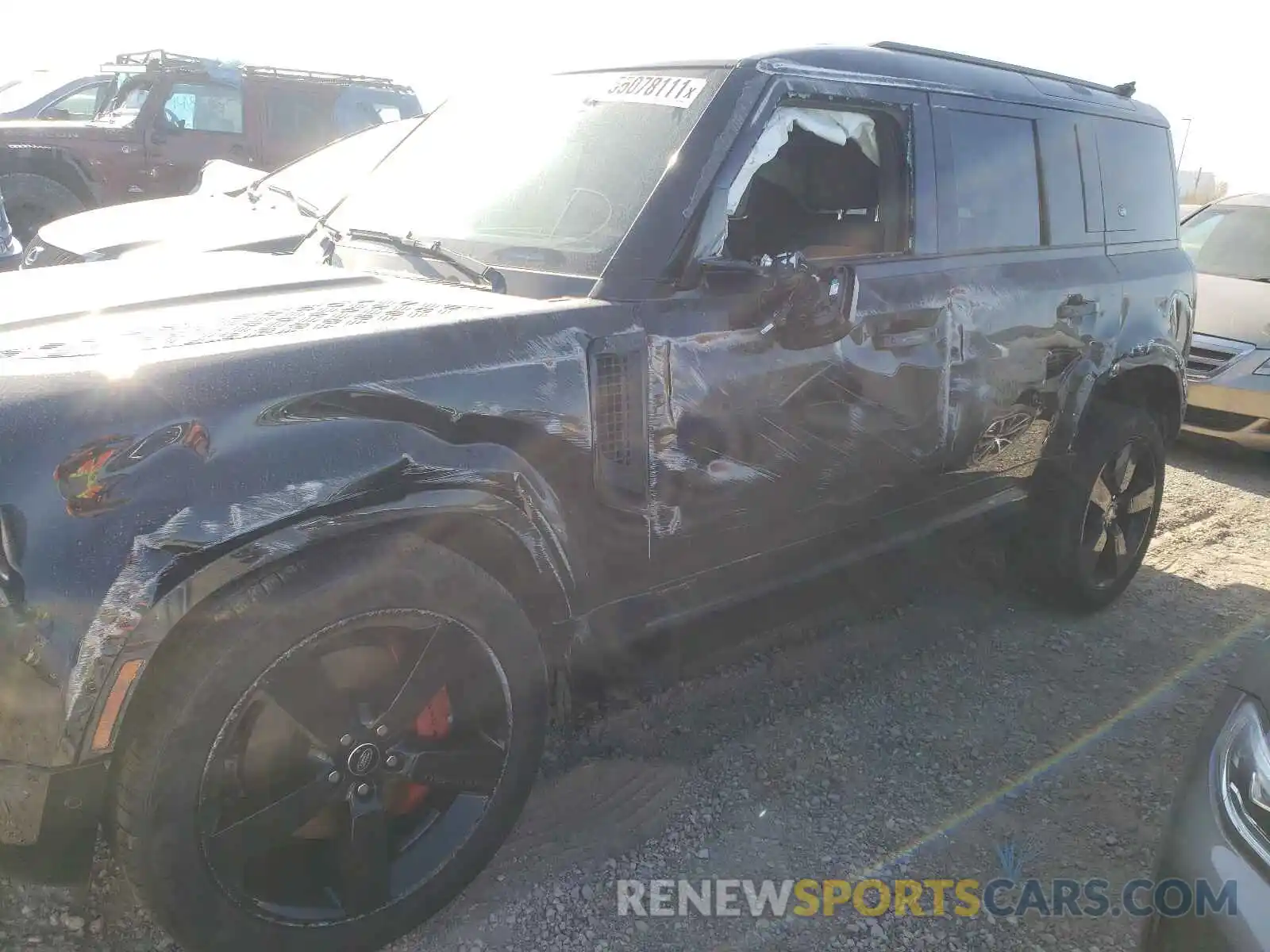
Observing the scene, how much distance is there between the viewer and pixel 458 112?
3279mm

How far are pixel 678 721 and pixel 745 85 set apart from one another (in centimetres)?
192

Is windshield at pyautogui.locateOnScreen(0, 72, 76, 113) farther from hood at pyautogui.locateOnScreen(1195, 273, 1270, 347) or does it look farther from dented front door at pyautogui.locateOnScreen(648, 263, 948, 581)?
hood at pyautogui.locateOnScreen(1195, 273, 1270, 347)

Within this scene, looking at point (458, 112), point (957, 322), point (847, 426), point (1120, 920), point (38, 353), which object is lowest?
point (1120, 920)

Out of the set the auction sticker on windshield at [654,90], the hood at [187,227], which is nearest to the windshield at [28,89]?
the hood at [187,227]

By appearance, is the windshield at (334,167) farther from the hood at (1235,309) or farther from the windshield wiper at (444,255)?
the hood at (1235,309)

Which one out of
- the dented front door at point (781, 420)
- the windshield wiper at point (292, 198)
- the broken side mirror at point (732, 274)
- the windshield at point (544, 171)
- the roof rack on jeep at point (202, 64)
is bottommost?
the dented front door at point (781, 420)

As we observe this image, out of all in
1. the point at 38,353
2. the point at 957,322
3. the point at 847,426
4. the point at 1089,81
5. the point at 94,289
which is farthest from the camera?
the point at 1089,81

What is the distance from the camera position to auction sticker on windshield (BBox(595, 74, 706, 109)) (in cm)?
266

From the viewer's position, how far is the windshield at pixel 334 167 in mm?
5738

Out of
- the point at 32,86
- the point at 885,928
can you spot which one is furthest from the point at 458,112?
the point at 32,86

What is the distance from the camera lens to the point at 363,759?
205 cm

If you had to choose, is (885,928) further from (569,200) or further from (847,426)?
(569,200)

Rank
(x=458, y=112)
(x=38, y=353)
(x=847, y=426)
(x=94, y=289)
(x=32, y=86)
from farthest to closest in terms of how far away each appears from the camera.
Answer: (x=32, y=86) < (x=458, y=112) < (x=847, y=426) < (x=94, y=289) < (x=38, y=353)

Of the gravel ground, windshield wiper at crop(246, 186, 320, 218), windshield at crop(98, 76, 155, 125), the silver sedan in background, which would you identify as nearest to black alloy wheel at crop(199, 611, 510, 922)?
the gravel ground
